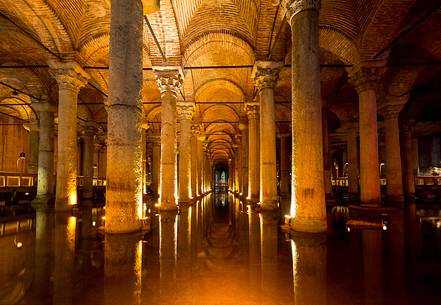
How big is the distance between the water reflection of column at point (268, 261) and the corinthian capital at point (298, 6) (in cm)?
542

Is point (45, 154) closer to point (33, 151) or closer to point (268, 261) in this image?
point (33, 151)

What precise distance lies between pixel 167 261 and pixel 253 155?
39.8 ft

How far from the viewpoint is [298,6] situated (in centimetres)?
688

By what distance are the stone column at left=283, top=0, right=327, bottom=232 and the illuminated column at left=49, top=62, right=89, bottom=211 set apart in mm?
9008

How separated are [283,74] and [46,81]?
42.4ft

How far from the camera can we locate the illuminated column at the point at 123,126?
6.10 m

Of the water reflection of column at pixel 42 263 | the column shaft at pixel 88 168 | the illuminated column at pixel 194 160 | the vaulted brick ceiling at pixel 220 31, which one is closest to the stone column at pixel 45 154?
the vaulted brick ceiling at pixel 220 31

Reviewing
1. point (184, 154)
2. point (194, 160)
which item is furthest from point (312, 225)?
point (194, 160)

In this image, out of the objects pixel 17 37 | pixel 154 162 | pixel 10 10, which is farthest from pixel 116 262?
pixel 154 162

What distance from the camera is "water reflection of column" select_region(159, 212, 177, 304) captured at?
133 inches

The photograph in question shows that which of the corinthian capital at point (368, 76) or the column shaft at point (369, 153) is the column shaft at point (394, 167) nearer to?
the column shaft at point (369, 153)

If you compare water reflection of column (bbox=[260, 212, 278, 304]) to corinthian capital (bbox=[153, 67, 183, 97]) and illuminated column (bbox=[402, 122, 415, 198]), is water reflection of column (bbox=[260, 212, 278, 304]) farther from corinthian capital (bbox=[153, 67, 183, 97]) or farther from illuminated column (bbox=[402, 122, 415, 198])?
illuminated column (bbox=[402, 122, 415, 198])

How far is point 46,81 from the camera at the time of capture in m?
15.5

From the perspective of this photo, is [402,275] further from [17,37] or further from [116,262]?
[17,37]
